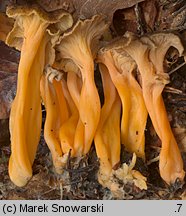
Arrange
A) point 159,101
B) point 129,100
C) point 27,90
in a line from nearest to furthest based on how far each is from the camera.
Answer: point 27,90 < point 159,101 < point 129,100

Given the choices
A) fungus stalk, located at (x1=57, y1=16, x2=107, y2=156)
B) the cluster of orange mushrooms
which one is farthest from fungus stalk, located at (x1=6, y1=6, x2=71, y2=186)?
fungus stalk, located at (x1=57, y1=16, x2=107, y2=156)

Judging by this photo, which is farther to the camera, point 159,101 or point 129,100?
point 129,100

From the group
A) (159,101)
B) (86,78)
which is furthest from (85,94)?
(159,101)

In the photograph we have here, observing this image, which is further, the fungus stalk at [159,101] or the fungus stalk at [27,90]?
the fungus stalk at [159,101]

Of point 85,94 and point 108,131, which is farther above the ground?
point 85,94

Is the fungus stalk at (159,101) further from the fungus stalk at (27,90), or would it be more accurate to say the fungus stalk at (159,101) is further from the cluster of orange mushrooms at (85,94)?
the fungus stalk at (27,90)

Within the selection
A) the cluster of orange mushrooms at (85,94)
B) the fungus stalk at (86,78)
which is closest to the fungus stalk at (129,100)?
the cluster of orange mushrooms at (85,94)

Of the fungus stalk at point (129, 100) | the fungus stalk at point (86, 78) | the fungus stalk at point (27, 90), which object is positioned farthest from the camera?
the fungus stalk at point (129, 100)

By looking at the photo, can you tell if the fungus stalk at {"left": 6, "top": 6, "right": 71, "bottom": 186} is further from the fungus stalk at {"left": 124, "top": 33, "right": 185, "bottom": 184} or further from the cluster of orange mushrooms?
the fungus stalk at {"left": 124, "top": 33, "right": 185, "bottom": 184}

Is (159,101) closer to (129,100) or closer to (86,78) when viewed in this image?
(129,100)

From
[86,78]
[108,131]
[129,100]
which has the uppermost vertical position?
[86,78]
